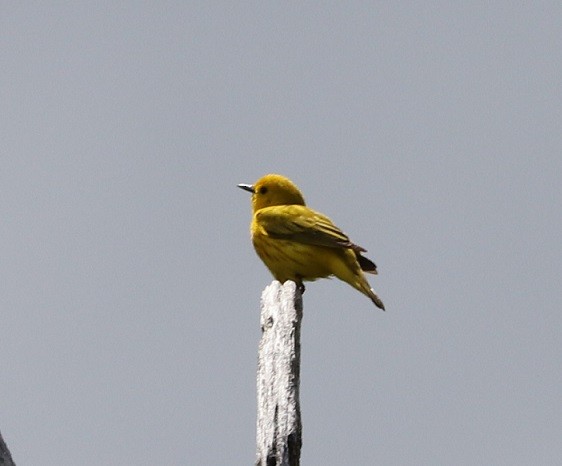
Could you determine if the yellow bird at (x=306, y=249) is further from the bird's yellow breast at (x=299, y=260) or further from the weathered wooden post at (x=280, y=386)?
the weathered wooden post at (x=280, y=386)

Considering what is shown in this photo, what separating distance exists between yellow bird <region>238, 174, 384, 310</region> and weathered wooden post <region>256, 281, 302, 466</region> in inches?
173

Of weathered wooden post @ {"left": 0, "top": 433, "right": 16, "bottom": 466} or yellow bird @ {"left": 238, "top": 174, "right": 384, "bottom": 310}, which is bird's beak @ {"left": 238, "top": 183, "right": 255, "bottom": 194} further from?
weathered wooden post @ {"left": 0, "top": 433, "right": 16, "bottom": 466}

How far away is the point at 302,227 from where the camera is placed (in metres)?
11.9

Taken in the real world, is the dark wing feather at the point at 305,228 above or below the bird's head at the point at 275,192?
below

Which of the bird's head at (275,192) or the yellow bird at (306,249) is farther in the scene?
the bird's head at (275,192)

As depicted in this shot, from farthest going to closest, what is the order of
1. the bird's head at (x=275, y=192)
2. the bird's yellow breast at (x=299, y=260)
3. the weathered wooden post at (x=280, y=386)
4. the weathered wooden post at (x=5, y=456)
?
the bird's head at (x=275, y=192) → the bird's yellow breast at (x=299, y=260) → the weathered wooden post at (x=280, y=386) → the weathered wooden post at (x=5, y=456)

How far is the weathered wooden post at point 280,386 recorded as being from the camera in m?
5.71

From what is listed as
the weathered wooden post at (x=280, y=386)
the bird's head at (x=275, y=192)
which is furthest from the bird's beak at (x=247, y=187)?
the weathered wooden post at (x=280, y=386)

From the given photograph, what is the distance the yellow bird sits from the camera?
11.6m

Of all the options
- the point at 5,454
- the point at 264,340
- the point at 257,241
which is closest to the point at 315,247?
the point at 257,241

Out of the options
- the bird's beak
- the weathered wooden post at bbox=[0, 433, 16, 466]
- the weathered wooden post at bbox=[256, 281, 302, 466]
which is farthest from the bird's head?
the weathered wooden post at bbox=[0, 433, 16, 466]

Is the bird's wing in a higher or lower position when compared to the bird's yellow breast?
higher

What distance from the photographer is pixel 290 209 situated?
12.4m

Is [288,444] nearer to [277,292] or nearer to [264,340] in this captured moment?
[264,340]
